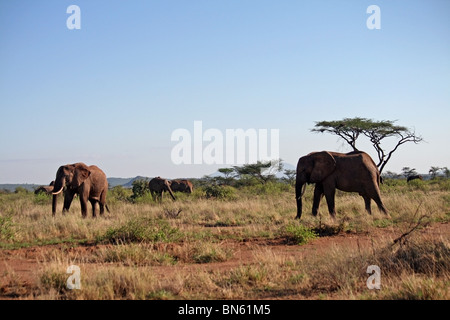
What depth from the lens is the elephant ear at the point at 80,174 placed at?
580 inches

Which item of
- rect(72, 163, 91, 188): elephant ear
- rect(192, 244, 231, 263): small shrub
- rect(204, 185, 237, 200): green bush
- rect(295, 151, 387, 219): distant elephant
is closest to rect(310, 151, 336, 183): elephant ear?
rect(295, 151, 387, 219): distant elephant

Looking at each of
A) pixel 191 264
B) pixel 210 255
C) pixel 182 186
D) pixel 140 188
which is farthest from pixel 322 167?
pixel 182 186

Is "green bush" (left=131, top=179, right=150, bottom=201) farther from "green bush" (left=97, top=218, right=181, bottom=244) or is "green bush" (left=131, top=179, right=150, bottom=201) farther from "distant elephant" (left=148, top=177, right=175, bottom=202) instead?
"green bush" (left=97, top=218, right=181, bottom=244)

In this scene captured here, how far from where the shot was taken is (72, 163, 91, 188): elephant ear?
580 inches

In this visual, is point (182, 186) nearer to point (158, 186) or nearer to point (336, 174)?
point (158, 186)

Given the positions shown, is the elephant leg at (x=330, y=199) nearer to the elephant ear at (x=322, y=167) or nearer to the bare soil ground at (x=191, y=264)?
A: the elephant ear at (x=322, y=167)

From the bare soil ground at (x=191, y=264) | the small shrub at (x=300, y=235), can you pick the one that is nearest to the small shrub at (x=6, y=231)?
the bare soil ground at (x=191, y=264)

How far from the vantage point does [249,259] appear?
8.61 meters

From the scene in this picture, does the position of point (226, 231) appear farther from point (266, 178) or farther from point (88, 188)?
point (266, 178)

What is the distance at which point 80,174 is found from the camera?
14844 millimetres

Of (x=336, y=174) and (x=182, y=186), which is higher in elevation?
(x=336, y=174)

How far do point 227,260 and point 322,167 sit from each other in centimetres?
719

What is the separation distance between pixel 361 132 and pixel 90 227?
27.1 meters
